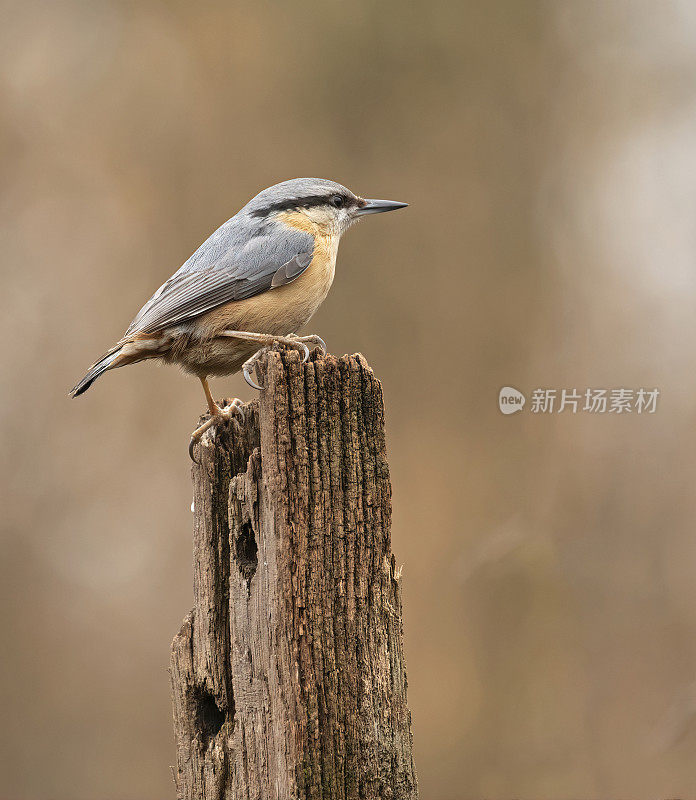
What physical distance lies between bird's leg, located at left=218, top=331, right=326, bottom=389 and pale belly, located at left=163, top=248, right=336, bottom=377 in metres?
0.05

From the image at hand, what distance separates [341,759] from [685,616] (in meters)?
3.40

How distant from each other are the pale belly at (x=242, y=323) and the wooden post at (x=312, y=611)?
1.02 meters

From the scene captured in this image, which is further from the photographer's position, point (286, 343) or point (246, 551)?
point (286, 343)

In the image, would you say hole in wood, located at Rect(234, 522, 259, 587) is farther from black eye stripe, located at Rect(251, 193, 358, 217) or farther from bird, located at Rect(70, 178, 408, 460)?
black eye stripe, located at Rect(251, 193, 358, 217)

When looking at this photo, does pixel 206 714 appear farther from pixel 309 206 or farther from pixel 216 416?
pixel 309 206

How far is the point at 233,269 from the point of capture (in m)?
3.19

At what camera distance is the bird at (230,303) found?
10.3 feet

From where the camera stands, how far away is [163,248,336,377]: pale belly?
314cm

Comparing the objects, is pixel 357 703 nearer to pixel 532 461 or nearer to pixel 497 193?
pixel 532 461

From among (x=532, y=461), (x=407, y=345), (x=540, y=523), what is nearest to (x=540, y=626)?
(x=540, y=523)

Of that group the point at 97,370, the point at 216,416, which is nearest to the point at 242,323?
the point at 216,416

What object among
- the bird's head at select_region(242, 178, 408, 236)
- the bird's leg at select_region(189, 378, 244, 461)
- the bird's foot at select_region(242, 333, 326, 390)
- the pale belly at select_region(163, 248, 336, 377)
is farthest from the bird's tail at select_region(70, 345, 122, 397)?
the bird's head at select_region(242, 178, 408, 236)

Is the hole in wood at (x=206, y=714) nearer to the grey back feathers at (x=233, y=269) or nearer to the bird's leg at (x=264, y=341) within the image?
the bird's leg at (x=264, y=341)

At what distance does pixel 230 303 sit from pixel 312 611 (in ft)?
4.59
